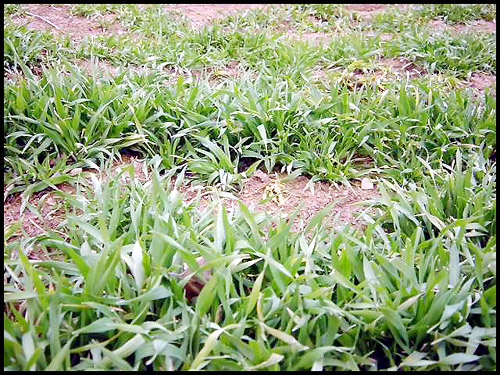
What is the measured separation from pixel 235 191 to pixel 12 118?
1.15 metres

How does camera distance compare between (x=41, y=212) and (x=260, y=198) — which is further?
(x=260, y=198)

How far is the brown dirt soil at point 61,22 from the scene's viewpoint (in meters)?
3.46

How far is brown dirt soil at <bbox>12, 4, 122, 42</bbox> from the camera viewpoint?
3457 millimetres

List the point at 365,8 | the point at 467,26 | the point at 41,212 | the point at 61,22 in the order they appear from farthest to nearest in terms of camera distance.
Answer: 1. the point at 365,8
2. the point at 467,26
3. the point at 61,22
4. the point at 41,212

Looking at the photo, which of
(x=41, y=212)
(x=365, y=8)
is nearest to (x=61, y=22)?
(x=41, y=212)

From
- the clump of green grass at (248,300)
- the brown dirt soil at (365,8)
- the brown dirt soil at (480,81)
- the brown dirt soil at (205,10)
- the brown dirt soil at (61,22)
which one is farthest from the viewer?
the brown dirt soil at (365,8)

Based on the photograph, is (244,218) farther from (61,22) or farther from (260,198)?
(61,22)

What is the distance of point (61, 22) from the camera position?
3.61m

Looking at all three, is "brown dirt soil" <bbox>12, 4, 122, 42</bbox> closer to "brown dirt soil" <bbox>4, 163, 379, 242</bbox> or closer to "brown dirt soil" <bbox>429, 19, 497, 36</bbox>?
"brown dirt soil" <bbox>4, 163, 379, 242</bbox>

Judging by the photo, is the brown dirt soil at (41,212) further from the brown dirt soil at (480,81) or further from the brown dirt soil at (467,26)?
the brown dirt soil at (467,26)

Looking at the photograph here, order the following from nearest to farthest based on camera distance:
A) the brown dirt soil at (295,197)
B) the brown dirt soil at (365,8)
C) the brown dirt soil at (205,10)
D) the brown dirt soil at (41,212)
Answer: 1. the brown dirt soil at (41,212)
2. the brown dirt soil at (295,197)
3. the brown dirt soil at (205,10)
4. the brown dirt soil at (365,8)

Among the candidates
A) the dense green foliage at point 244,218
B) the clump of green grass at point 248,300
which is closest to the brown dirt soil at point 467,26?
the dense green foliage at point 244,218

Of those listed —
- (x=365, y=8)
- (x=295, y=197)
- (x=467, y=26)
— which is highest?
(x=365, y=8)

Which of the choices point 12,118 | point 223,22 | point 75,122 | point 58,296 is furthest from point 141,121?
point 223,22
